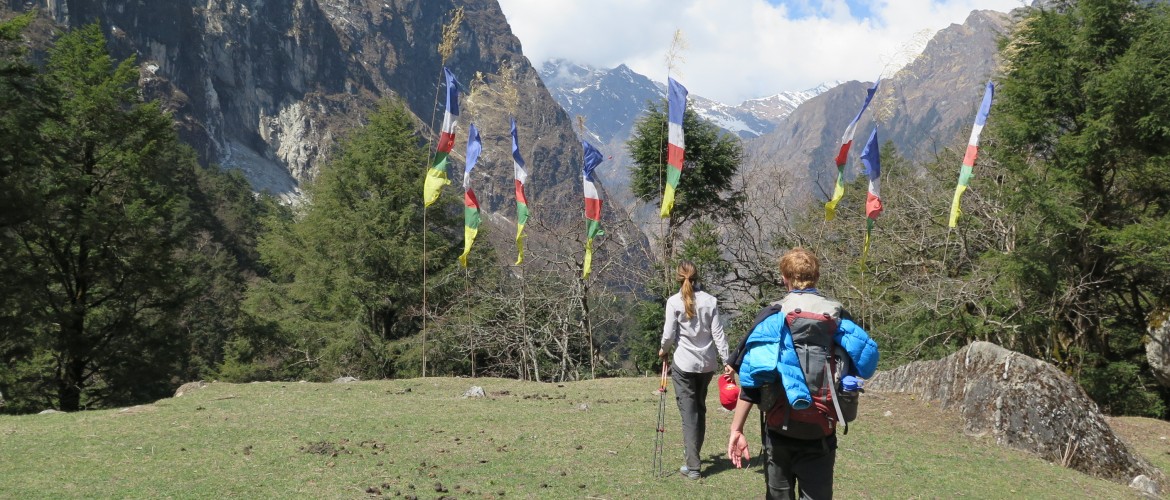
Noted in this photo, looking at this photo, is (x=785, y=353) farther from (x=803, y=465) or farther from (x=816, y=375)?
(x=803, y=465)

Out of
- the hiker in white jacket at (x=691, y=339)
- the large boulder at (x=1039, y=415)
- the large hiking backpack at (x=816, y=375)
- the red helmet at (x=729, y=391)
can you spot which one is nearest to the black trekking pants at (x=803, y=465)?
the large hiking backpack at (x=816, y=375)

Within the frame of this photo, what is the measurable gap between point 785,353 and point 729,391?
90 cm

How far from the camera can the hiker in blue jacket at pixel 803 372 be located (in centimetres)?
412

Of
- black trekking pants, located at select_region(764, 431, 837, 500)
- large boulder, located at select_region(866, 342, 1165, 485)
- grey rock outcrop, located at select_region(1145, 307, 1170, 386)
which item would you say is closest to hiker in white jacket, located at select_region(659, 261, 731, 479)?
black trekking pants, located at select_region(764, 431, 837, 500)

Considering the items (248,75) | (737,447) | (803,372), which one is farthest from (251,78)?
(803,372)

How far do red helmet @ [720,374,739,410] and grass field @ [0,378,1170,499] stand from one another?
1.96 metres

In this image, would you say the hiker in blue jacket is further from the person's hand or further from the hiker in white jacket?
the hiker in white jacket

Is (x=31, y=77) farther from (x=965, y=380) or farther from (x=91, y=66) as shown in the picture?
(x=965, y=380)

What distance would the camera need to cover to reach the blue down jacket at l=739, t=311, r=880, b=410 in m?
4.14

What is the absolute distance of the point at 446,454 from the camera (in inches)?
315

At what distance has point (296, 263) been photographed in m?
36.2

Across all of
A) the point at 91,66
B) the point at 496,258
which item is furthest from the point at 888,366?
the point at 91,66

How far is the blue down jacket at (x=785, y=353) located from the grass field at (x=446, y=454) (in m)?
2.77

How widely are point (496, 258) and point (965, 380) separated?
80.0ft
